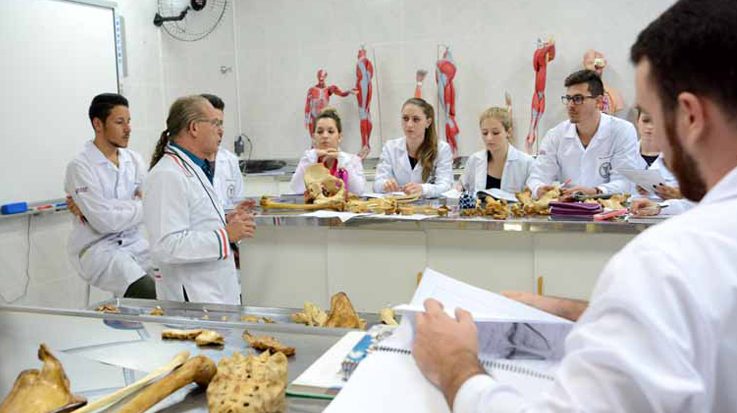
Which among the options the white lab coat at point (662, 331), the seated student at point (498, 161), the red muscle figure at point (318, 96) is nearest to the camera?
the white lab coat at point (662, 331)

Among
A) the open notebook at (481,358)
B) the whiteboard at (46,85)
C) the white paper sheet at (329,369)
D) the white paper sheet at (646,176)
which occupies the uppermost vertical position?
the whiteboard at (46,85)

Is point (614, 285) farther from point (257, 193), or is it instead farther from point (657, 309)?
point (257, 193)

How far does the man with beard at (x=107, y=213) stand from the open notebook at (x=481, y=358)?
3198 mm

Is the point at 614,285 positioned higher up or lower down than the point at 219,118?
lower down

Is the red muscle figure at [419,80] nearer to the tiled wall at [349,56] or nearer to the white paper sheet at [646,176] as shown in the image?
the tiled wall at [349,56]

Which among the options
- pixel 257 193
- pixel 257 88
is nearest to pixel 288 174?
pixel 257 193

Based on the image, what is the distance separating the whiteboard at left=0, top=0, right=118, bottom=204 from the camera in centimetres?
452

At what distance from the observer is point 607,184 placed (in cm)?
414

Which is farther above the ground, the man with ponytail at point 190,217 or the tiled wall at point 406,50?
the tiled wall at point 406,50

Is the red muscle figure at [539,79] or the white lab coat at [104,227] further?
the red muscle figure at [539,79]

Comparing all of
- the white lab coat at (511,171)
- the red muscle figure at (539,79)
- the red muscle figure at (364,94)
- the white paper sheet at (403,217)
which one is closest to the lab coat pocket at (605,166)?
the white lab coat at (511,171)

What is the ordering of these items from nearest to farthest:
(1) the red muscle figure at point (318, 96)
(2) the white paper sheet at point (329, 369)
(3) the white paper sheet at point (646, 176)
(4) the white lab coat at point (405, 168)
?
(2) the white paper sheet at point (329, 369)
(3) the white paper sheet at point (646, 176)
(4) the white lab coat at point (405, 168)
(1) the red muscle figure at point (318, 96)

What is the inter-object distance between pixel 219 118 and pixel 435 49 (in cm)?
396

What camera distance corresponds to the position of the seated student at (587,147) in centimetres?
420
